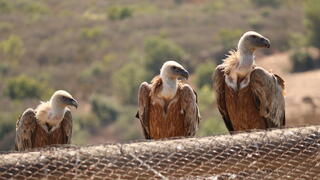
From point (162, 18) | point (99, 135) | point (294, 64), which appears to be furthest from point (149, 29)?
point (99, 135)

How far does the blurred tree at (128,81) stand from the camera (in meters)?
53.0

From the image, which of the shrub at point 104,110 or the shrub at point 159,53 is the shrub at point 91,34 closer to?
the shrub at point 159,53

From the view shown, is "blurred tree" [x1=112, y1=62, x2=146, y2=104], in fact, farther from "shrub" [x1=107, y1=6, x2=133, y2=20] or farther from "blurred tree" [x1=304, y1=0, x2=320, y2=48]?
"shrub" [x1=107, y1=6, x2=133, y2=20]

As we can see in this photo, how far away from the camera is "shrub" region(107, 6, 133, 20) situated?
2926 inches

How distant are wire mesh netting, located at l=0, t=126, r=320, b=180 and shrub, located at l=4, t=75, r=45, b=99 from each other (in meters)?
45.6

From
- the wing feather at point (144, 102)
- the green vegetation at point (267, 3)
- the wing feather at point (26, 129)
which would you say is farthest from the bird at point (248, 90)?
the green vegetation at point (267, 3)

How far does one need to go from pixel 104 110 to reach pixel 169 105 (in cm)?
3979

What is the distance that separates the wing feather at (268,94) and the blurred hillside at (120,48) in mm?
27283

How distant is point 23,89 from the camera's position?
172 feet

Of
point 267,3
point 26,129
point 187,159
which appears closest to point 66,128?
point 26,129

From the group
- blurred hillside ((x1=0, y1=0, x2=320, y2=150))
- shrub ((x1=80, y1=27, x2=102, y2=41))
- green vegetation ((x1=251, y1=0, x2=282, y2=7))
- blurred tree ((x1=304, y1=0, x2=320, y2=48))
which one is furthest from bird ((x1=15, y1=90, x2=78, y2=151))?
green vegetation ((x1=251, y1=0, x2=282, y2=7))

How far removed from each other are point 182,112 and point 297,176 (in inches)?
182

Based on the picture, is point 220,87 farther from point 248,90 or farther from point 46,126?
point 46,126

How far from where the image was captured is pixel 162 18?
7244cm
